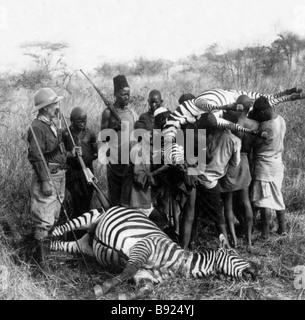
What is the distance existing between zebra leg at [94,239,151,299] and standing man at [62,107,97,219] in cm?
127

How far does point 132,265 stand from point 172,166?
1.21 m

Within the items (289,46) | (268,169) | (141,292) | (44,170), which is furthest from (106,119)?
(289,46)

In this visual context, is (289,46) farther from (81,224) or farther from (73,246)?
(73,246)

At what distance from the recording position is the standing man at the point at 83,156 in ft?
20.3

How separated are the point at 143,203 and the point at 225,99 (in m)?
1.45

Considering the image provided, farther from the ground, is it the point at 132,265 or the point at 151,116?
the point at 151,116

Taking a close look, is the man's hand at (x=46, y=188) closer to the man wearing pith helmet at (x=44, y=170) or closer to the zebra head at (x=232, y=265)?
the man wearing pith helmet at (x=44, y=170)

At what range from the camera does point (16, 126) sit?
824 cm

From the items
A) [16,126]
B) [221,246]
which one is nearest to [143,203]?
[221,246]

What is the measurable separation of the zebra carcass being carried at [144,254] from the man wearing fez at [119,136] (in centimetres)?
66

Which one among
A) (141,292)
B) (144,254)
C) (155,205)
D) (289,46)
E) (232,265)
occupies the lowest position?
(141,292)

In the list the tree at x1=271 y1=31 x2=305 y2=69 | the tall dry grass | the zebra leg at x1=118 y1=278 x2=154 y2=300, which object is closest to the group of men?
the tall dry grass

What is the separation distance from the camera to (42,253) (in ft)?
17.7

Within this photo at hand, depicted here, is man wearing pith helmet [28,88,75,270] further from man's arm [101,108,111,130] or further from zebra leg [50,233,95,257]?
man's arm [101,108,111,130]
